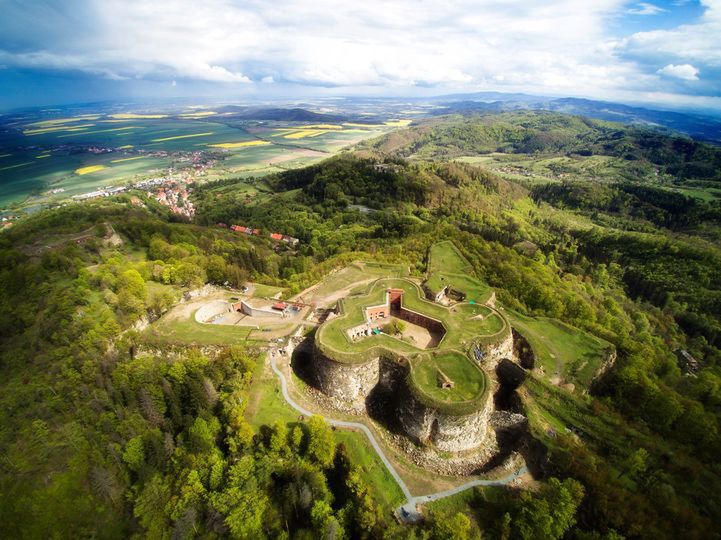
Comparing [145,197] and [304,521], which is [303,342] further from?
[145,197]

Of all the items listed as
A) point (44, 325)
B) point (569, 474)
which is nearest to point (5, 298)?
point (44, 325)

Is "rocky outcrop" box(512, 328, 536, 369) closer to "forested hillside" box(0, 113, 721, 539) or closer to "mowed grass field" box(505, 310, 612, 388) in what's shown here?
"mowed grass field" box(505, 310, 612, 388)

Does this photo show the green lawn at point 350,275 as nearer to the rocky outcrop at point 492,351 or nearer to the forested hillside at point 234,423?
the forested hillside at point 234,423

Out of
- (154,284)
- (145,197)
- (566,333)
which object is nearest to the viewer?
(566,333)

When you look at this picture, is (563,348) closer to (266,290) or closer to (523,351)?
(523,351)

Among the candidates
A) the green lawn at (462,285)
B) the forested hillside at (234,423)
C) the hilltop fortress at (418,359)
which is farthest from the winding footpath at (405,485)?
the green lawn at (462,285)

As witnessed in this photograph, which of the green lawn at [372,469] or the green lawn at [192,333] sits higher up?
the green lawn at [192,333]
